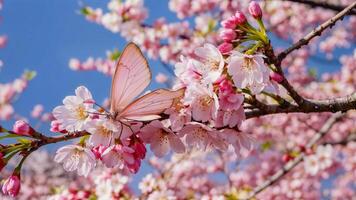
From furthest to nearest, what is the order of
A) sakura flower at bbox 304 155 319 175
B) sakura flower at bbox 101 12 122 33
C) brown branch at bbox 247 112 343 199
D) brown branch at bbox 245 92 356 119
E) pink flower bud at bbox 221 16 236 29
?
sakura flower at bbox 101 12 122 33
sakura flower at bbox 304 155 319 175
brown branch at bbox 247 112 343 199
brown branch at bbox 245 92 356 119
pink flower bud at bbox 221 16 236 29

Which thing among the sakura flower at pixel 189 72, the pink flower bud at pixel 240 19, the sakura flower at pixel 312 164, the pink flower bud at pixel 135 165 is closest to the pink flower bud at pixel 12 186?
the pink flower bud at pixel 135 165

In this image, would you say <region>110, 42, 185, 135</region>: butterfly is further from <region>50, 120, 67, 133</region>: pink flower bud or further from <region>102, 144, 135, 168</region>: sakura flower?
<region>50, 120, 67, 133</region>: pink flower bud

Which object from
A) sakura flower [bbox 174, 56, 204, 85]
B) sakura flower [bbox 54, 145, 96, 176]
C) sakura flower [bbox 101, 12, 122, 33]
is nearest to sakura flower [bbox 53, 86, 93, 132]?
sakura flower [bbox 54, 145, 96, 176]

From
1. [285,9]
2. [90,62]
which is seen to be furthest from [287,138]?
[90,62]

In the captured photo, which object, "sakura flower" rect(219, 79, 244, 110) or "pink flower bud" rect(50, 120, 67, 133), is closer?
"sakura flower" rect(219, 79, 244, 110)

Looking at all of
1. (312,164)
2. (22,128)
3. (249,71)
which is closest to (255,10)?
(249,71)

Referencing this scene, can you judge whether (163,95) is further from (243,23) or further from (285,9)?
(285,9)

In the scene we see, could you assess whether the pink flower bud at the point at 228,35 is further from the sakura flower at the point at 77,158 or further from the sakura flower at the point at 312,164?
the sakura flower at the point at 312,164
